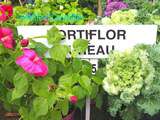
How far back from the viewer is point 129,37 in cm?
162

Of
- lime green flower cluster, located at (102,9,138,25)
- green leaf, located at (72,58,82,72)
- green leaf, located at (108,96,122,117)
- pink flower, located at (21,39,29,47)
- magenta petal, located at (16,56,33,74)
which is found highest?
lime green flower cluster, located at (102,9,138,25)

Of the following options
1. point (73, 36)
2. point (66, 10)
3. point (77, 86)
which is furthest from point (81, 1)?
point (77, 86)

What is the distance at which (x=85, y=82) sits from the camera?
1.44m

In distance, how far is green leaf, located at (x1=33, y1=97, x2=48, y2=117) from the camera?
4.45ft

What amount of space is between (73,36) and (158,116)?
0.56 meters

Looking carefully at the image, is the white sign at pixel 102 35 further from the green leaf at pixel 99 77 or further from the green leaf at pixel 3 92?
the green leaf at pixel 3 92

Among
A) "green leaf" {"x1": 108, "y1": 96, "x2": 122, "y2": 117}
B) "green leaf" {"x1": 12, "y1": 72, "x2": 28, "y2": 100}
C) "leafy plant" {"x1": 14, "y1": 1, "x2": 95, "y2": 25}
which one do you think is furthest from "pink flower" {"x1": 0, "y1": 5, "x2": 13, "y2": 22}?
"green leaf" {"x1": 108, "y1": 96, "x2": 122, "y2": 117}

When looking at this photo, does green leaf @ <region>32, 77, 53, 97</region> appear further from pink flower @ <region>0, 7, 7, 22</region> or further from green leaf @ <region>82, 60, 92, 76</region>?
pink flower @ <region>0, 7, 7, 22</region>

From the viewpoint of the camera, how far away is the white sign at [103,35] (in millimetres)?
1605

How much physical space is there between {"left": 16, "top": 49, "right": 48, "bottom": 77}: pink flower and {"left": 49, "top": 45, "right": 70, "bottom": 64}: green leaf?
10cm

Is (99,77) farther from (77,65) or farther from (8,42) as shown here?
(8,42)

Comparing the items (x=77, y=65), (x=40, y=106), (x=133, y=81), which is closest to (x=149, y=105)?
(x=133, y=81)

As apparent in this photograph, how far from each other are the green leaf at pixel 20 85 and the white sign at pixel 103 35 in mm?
296

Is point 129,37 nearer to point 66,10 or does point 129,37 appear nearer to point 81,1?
point 66,10
